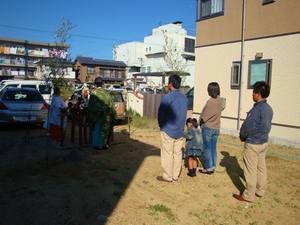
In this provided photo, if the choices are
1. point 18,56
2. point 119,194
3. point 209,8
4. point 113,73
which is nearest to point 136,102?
point 209,8

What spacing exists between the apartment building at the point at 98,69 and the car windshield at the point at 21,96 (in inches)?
1342

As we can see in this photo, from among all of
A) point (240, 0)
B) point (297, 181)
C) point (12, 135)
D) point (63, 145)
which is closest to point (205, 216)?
point (297, 181)

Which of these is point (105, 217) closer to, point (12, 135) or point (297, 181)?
point (297, 181)

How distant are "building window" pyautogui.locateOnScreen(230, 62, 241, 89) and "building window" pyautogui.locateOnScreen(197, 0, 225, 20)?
200cm

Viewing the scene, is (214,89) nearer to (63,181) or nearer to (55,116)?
(63,181)

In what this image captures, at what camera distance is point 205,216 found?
3318mm

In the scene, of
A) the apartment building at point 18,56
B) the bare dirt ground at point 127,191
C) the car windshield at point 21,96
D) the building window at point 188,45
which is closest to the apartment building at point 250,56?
the bare dirt ground at point 127,191

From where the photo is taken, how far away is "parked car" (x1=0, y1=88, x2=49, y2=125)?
8.26 metres

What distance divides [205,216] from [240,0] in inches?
294

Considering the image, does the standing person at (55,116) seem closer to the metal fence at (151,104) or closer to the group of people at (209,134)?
the group of people at (209,134)

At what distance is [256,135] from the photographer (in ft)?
11.6

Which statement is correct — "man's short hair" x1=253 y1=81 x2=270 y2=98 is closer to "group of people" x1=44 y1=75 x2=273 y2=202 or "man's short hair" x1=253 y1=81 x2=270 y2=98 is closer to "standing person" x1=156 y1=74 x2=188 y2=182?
"group of people" x1=44 y1=75 x2=273 y2=202

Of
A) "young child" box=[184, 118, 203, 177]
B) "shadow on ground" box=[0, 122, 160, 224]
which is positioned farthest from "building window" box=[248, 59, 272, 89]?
"young child" box=[184, 118, 203, 177]

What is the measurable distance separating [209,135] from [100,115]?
9.22 ft
